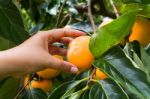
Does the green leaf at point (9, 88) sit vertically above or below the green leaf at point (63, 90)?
below

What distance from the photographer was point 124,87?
29.7 inches

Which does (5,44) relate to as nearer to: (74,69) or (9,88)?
(9,88)

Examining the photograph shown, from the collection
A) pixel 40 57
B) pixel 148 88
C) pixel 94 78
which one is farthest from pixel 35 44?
pixel 148 88

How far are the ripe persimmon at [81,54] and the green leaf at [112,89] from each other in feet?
0.23

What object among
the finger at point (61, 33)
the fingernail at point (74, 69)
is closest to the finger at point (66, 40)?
the finger at point (61, 33)

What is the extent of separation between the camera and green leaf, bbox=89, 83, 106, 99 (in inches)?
30.2

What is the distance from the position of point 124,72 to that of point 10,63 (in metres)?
0.26

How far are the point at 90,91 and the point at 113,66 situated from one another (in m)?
0.06

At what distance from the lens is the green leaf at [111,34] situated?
2.43 feet

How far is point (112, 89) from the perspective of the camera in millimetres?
761

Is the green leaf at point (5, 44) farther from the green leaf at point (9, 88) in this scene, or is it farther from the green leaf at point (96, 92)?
the green leaf at point (96, 92)

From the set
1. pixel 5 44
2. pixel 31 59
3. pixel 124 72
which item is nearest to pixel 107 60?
pixel 124 72

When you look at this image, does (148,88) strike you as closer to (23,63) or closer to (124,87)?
(124,87)

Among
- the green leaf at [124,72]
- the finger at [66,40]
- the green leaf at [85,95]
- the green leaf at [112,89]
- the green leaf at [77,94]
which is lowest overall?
the green leaf at [85,95]
